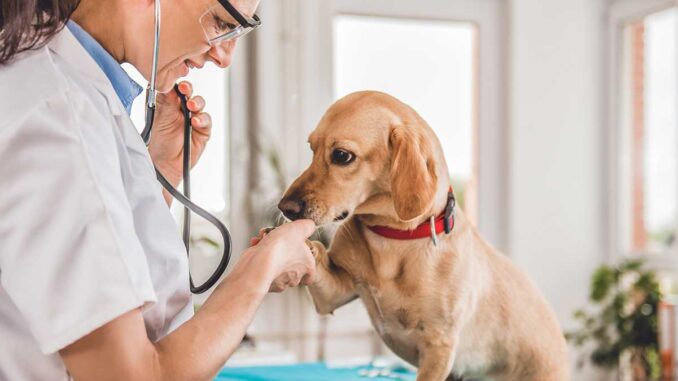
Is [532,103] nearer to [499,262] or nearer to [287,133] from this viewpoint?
[287,133]

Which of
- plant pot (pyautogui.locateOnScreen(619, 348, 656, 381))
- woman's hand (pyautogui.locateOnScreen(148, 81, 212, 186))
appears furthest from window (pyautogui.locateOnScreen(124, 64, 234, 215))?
woman's hand (pyautogui.locateOnScreen(148, 81, 212, 186))

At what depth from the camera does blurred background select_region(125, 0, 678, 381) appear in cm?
388

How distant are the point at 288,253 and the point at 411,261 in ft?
0.52

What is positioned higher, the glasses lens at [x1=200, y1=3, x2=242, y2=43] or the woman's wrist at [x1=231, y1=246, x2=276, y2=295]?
the glasses lens at [x1=200, y1=3, x2=242, y2=43]

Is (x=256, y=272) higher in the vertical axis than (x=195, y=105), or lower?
lower

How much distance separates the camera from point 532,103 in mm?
4391

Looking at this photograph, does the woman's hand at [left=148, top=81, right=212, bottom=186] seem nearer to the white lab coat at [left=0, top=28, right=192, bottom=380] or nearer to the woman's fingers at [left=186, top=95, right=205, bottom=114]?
the woman's fingers at [left=186, top=95, right=205, bottom=114]

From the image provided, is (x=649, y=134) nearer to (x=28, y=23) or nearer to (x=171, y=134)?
(x=171, y=134)

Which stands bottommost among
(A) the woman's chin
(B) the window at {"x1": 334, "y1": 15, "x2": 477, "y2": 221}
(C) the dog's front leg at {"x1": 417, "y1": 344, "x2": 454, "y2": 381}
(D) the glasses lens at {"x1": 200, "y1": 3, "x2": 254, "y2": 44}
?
(C) the dog's front leg at {"x1": 417, "y1": 344, "x2": 454, "y2": 381}

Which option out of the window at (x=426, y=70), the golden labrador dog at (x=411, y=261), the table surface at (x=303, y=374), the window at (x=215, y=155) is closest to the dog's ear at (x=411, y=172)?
the golden labrador dog at (x=411, y=261)

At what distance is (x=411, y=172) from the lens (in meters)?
0.92

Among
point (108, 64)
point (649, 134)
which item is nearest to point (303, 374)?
point (108, 64)

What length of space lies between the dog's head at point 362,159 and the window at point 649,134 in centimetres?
345

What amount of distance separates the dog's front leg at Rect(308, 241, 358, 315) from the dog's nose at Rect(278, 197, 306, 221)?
0.13ft
